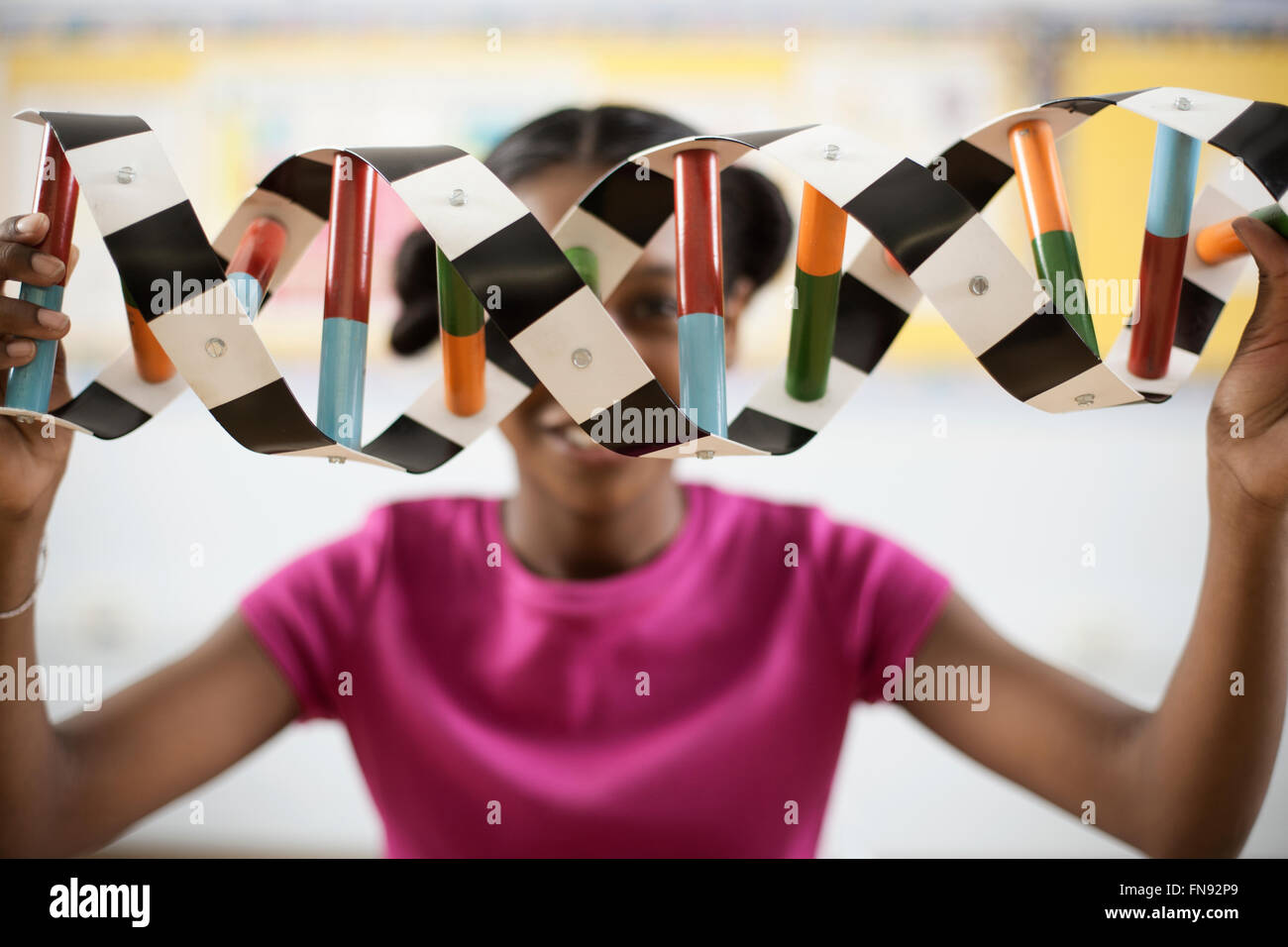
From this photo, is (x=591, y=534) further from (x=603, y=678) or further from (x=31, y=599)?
(x=31, y=599)

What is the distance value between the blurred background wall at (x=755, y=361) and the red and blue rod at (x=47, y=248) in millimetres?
394

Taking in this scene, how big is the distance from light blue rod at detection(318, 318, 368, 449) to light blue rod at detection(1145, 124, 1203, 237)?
307 millimetres

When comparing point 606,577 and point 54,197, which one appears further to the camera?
point 606,577

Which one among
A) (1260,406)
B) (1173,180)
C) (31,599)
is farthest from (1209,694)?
(31,599)

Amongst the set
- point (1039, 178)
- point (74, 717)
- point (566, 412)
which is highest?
point (1039, 178)

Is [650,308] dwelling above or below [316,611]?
above

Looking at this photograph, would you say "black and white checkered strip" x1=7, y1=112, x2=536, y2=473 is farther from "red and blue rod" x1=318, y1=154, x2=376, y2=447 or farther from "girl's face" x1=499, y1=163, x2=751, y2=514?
"girl's face" x1=499, y1=163, x2=751, y2=514

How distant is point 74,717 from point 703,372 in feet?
1.42

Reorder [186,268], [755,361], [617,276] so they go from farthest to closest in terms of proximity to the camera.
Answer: [755,361], [617,276], [186,268]

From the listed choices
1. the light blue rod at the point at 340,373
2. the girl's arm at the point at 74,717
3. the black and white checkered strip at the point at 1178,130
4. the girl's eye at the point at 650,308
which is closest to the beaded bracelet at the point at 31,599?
the girl's arm at the point at 74,717

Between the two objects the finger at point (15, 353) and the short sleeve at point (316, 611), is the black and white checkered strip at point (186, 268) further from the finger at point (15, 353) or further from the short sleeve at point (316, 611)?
the short sleeve at point (316, 611)

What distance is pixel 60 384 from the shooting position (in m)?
0.41
